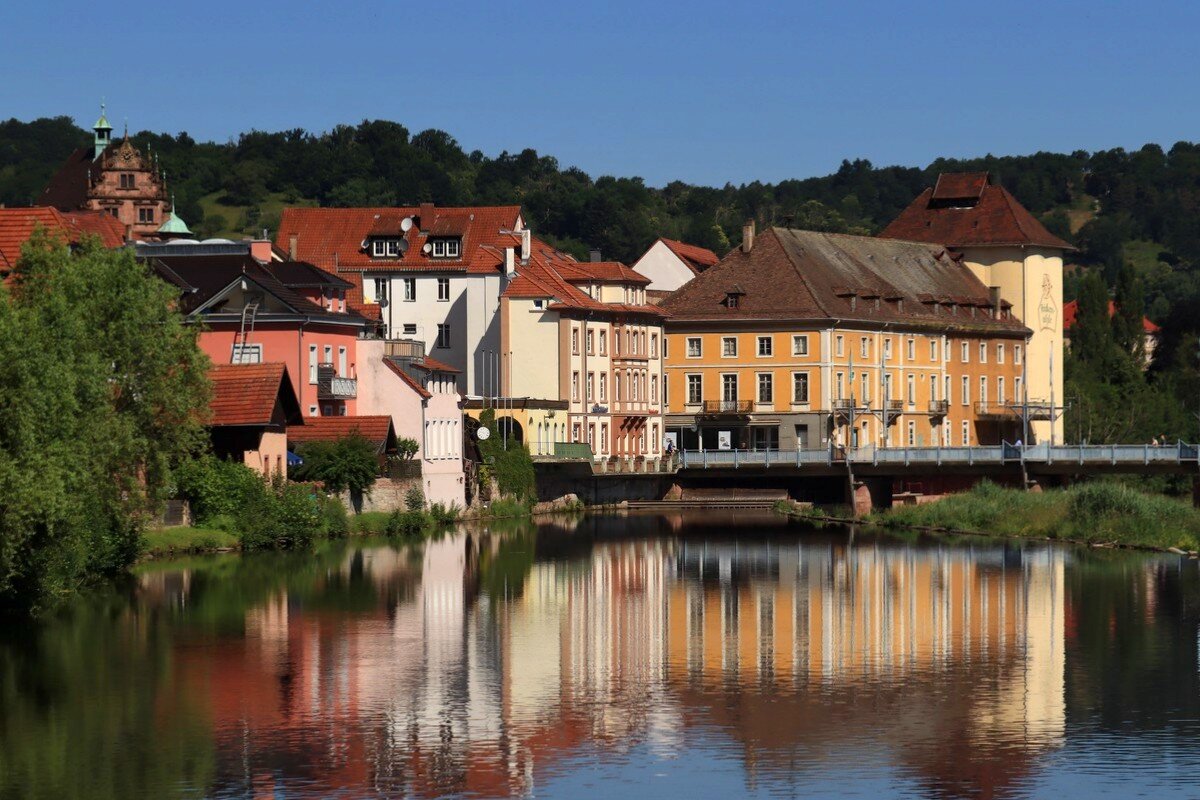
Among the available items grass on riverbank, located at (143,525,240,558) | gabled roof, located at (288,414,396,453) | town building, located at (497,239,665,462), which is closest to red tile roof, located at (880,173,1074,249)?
town building, located at (497,239,665,462)

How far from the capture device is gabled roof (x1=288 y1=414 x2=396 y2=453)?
268 ft

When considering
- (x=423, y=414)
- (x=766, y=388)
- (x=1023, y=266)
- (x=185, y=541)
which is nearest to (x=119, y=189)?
(x=766, y=388)

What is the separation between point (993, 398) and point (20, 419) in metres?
88.9

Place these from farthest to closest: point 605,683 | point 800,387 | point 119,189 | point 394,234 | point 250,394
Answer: point 119,189 < point 800,387 < point 394,234 < point 250,394 < point 605,683

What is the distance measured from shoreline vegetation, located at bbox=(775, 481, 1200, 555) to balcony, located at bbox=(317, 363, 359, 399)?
20350mm

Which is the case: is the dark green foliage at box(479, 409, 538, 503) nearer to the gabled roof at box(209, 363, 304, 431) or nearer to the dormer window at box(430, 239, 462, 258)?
the dormer window at box(430, 239, 462, 258)

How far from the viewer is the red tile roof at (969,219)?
13188 centimetres

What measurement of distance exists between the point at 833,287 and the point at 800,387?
19.0 ft

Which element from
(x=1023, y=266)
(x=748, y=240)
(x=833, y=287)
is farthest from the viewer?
(x=1023, y=266)

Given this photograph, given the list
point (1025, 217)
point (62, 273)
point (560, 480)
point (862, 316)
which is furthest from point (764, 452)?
point (62, 273)

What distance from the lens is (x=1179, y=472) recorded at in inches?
3642

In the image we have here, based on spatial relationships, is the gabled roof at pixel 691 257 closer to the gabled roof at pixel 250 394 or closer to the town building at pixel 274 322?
the town building at pixel 274 322

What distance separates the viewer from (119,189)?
149 meters

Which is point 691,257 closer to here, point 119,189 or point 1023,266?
point 1023,266
